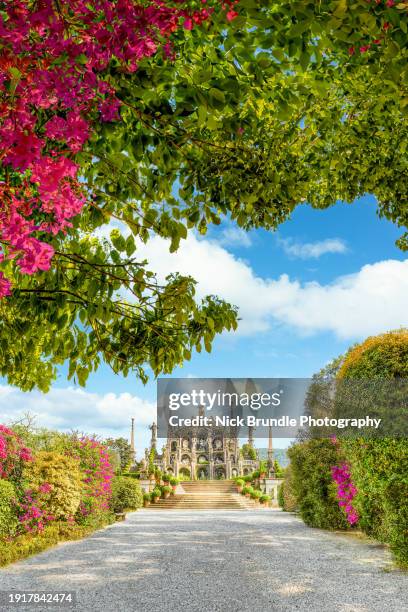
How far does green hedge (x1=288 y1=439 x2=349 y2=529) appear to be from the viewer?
1542cm

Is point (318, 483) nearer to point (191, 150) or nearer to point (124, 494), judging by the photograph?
point (124, 494)

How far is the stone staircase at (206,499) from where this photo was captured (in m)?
31.8

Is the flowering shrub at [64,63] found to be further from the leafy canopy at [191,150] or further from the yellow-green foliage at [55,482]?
the yellow-green foliage at [55,482]

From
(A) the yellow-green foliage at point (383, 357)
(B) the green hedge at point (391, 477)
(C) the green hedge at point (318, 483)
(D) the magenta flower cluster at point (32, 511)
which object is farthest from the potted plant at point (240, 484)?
(A) the yellow-green foliage at point (383, 357)

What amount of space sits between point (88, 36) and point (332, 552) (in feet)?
37.0

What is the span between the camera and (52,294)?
4605 millimetres

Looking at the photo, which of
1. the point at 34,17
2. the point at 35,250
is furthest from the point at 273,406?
the point at 34,17

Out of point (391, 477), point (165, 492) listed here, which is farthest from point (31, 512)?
point (165, 492)

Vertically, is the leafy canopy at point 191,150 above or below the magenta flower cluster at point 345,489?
above

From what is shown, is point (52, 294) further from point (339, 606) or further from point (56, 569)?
point (56, 569)

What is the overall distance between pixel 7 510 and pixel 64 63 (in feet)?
37.3

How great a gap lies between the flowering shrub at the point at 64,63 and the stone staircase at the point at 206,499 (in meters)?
30.5

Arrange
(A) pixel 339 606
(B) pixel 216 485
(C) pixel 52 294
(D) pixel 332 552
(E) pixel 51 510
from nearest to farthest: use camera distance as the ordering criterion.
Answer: (C) pixel 52 294 → (A) pixel 339 606 → (D) pixel 332 552 → (E) pixel 51 510 → (B) pixel 216 485

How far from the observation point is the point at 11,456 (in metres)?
13.3
